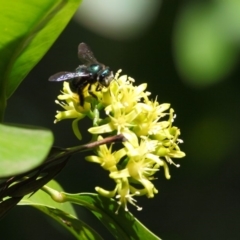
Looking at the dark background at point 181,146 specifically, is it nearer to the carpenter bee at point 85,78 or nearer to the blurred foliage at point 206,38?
the blurred foliage at point 206,38

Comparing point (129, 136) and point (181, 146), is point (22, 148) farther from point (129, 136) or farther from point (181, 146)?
point (181, 146)

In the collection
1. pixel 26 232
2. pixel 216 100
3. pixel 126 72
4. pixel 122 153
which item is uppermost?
pixel 122 153

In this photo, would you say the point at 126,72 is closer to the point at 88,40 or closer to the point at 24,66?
the point at 88,40

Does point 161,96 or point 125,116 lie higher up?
point 125,116

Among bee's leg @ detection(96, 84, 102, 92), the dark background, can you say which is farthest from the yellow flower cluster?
the dark background

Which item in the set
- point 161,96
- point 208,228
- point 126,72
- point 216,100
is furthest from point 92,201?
point 208,228

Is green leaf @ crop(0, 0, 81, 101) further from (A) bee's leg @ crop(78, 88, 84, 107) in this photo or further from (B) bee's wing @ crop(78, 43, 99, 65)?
(B) bee's wing @ crop(78, 43, 99, 65)
